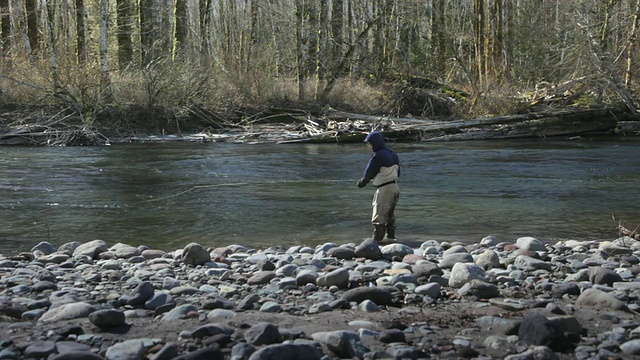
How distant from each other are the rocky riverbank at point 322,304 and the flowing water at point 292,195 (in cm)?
190

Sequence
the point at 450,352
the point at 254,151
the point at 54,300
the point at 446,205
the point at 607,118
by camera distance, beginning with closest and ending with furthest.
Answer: the point at 450,352
the point at 54,300
the point at 446,205
the point at 254,151
the point at 607,118

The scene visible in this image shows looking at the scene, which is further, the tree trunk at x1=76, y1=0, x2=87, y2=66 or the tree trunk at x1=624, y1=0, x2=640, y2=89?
the tree trunk at x1=76, y1=0, x2=87, y2=66

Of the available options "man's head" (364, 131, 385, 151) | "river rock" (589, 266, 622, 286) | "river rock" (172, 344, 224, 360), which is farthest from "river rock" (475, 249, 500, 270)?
"river rock" (172, 344, 224, 360)

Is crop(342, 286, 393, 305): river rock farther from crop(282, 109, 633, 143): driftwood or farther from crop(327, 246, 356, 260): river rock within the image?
crop(282, 109, 633, 143): driftwood

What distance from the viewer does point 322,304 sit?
566cm

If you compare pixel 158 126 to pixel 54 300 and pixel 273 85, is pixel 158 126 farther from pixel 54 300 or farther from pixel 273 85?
pixel 54 300

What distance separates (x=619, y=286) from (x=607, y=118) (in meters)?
19.6

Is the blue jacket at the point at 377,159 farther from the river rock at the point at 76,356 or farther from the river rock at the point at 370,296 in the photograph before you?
the river rock at the point at 76,356

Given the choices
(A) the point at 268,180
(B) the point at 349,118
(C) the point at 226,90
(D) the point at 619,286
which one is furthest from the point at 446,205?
(C) the point at 226,90

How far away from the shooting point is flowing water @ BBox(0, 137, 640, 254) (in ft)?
33.9

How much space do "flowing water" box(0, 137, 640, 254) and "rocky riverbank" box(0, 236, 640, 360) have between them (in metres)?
1.90

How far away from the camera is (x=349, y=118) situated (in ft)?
83.7

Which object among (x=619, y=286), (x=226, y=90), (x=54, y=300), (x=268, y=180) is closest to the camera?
(x=54, y=300)

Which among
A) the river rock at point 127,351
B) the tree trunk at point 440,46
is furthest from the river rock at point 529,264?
the tree trunk at point 440,46
